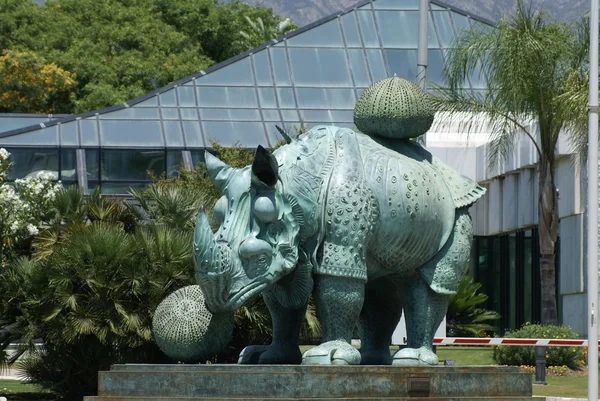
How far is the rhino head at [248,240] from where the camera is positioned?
33.0 feet

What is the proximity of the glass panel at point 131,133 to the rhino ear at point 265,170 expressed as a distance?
27.8 meters

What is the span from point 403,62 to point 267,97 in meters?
4.74

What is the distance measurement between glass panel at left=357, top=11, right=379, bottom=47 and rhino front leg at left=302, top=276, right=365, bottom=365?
33609mm

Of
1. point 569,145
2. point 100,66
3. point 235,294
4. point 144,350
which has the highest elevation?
point 100,66

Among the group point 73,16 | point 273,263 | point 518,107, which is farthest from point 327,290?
point 73,16

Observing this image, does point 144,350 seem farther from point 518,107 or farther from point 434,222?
point 434,222

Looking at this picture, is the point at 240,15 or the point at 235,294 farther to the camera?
the point at 240,15

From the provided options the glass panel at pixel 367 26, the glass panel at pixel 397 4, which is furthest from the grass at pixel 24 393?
the glass panel at pixel 397 4

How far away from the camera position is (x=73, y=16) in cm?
6000

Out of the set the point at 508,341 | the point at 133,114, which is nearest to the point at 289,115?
the point at 133,114

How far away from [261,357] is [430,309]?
1.42 m

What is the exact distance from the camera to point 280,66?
139 ft

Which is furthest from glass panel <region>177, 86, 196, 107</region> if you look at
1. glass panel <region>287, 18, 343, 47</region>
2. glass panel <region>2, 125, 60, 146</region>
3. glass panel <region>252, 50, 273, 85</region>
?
glass panel <region>2, 125, 60, 146</region>

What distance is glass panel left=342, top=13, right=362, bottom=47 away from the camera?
143 feet
